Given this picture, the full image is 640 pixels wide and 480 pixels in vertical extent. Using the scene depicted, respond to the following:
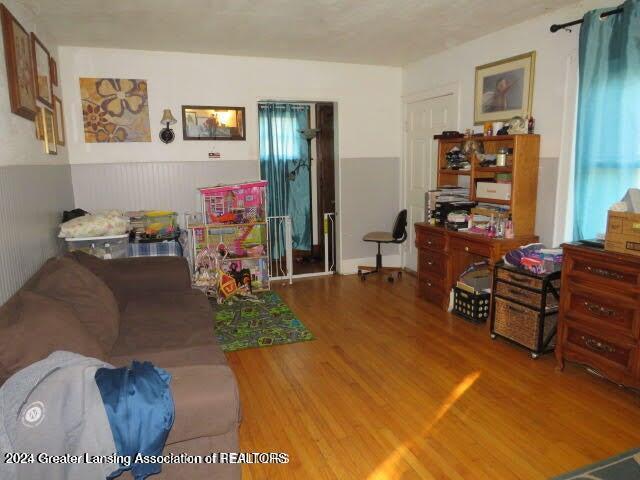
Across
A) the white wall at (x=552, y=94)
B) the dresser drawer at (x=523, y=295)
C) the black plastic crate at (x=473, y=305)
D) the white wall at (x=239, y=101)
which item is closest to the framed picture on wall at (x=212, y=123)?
the white wall at (x=239, y=101)

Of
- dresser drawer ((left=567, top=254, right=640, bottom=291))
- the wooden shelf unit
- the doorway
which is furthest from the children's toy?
dresser drawer ((left=567, top=254, right=640, bottom=291))

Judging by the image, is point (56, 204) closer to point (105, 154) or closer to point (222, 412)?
point (105, 154)

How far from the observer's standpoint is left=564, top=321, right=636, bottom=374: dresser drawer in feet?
8.54

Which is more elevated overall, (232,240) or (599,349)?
(232,240)

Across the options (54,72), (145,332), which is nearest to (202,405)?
(145,332)

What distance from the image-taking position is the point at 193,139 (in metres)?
4.85

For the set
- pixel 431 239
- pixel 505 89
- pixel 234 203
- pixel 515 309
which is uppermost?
pixel 505 89

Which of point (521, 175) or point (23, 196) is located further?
point (521, 175)

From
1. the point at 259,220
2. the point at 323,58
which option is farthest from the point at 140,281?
the point at 323,58

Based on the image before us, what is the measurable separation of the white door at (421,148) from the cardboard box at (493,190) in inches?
37.9

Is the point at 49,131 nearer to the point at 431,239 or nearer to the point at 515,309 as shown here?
the point at 431,239

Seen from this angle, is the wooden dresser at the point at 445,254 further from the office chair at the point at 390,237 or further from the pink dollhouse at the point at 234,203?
the pink dollhouse at the point at 234,203

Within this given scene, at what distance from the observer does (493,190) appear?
12.9ft

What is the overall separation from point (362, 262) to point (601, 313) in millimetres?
3273
